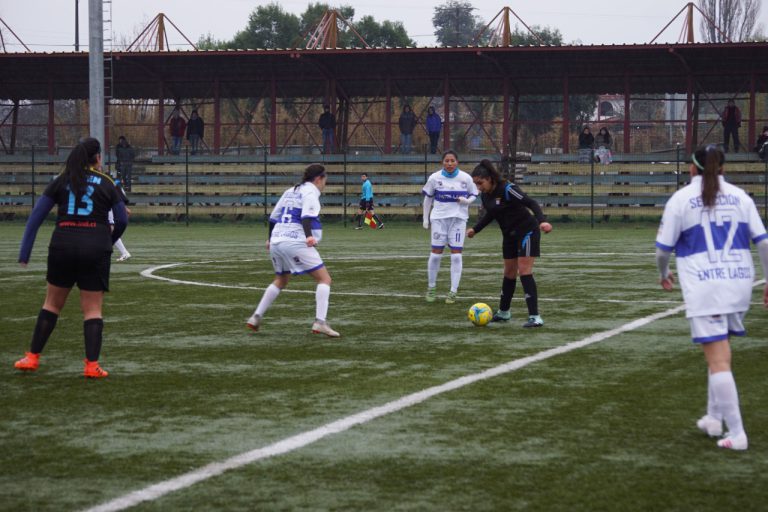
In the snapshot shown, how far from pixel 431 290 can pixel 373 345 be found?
4.07 metres

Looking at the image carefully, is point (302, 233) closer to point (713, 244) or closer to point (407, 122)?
point (713, 244)

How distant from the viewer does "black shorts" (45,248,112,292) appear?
8.64 meters

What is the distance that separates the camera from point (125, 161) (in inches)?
1641

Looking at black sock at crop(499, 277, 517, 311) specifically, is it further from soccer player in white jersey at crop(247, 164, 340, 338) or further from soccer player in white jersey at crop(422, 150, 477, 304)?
soccer player in white jersey at crop(422, 150, 477, 304)

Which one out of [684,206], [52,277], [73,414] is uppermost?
[684,206]

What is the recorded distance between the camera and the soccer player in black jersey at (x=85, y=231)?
8648mm

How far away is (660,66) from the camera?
137ft

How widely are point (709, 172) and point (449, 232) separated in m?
8.48

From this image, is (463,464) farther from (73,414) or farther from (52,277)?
(52,277)

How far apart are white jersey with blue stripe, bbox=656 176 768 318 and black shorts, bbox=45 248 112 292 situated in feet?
14.3

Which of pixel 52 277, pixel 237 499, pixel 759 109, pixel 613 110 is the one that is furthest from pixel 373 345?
pixel 613 110

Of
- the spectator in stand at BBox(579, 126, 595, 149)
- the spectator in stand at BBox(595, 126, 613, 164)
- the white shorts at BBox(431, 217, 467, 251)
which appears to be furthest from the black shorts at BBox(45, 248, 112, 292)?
the spectator in stand at BBox(595, 126, 613, 164)

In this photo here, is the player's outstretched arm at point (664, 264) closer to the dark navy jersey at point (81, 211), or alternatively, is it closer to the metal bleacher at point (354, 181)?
the dark navy jersey at point (81, 211)

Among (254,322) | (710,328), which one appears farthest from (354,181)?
(710,328)
